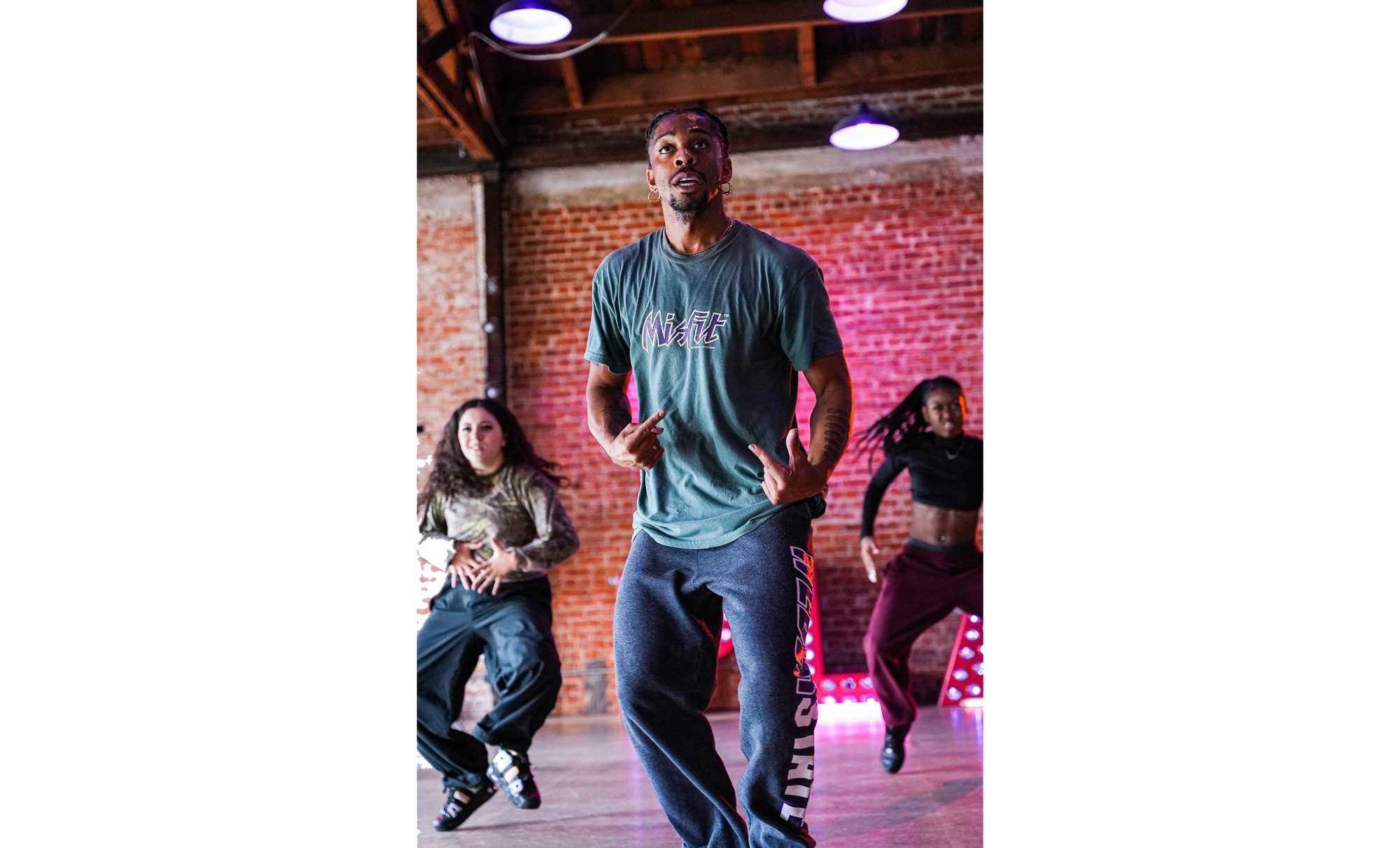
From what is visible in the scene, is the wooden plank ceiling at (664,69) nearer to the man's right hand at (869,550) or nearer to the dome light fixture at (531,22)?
the dome light fixture at (531,22)

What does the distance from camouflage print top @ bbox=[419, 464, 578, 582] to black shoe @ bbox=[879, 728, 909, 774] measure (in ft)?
5.17

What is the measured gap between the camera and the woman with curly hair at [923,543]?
4.76 meters

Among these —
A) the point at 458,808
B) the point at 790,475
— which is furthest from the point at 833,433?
the point at 458,808

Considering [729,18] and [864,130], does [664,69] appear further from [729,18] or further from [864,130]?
[864,130]

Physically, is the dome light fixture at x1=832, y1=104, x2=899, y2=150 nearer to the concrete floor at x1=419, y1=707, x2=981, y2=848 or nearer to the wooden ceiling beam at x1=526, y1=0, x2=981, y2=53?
the wooden ceiling beam at x1=526, y1=0, x2=981, y2=53

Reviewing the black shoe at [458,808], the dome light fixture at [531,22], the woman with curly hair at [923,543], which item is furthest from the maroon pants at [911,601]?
the dome light fixture at [531,22]

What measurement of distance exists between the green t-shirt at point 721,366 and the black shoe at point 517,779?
175cm

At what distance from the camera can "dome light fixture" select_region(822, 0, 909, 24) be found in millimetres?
5004

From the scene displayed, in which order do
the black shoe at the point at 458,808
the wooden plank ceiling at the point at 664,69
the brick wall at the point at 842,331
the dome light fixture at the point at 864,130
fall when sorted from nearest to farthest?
the black shoe at the point at 458,808
the dome light fixture at the point at 864,130
the wooden plank ceiling at the point at 664,69
the brick wall at the point at 842,331

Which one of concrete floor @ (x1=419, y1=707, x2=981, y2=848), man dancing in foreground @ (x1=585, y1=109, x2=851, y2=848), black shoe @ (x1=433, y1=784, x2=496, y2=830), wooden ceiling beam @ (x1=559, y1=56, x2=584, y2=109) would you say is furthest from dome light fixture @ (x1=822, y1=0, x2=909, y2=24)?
black shoe @ (x1=433, y1=784, x2=496, y2=830)
